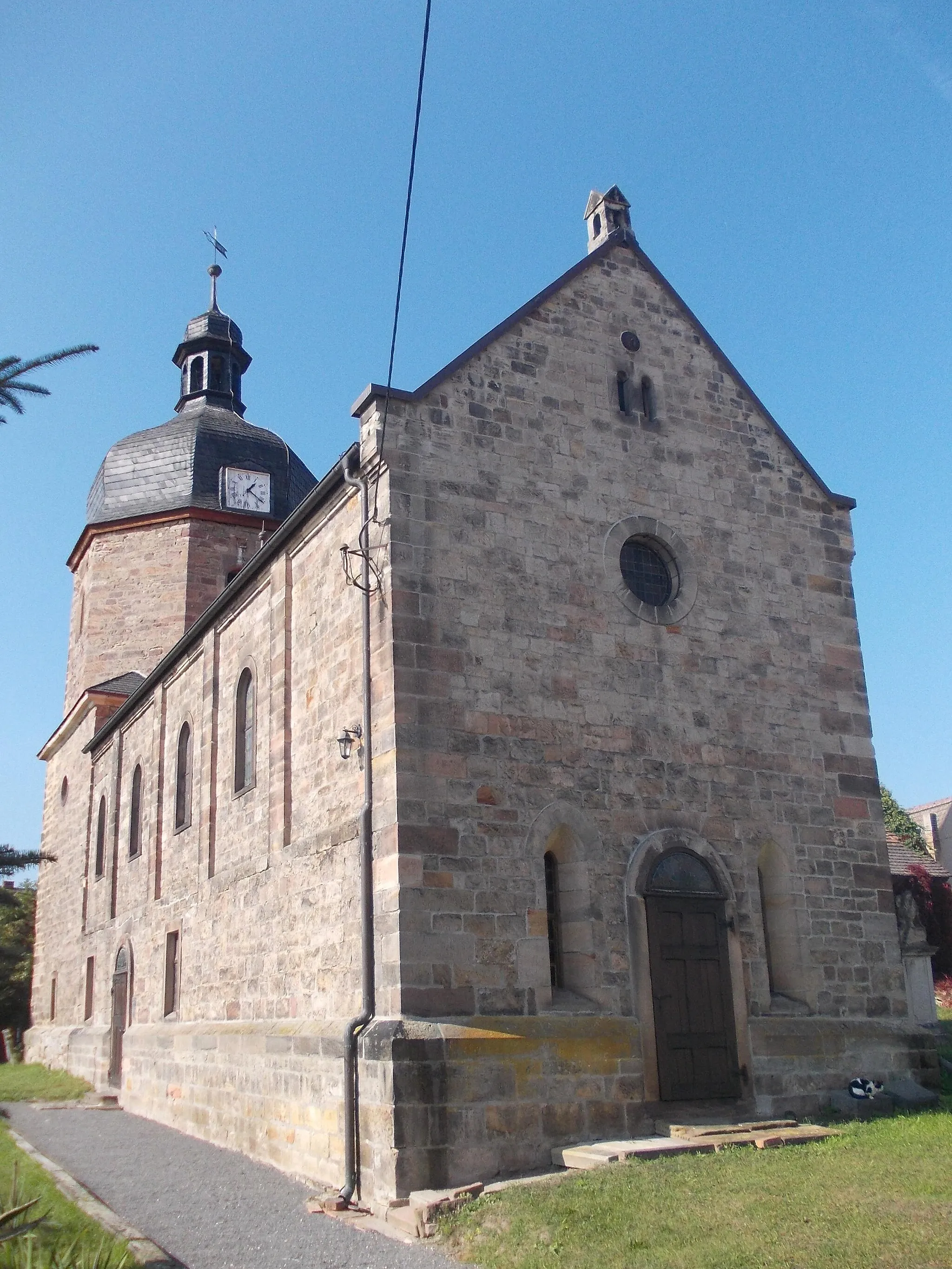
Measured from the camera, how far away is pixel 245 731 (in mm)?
15477

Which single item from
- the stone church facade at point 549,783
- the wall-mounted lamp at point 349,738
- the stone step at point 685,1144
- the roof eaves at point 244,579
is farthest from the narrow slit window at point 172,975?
the stone step at point 685,1144

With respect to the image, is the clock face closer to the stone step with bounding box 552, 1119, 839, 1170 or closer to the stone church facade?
the stone church facade

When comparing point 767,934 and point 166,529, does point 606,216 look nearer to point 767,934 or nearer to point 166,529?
point 767,934

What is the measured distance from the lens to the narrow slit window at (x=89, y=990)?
22625 millimetres

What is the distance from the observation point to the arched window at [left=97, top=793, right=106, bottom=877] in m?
23.3

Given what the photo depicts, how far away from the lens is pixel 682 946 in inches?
466

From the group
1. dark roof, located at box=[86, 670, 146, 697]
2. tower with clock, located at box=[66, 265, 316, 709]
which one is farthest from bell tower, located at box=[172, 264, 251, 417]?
dark roof, located at box=[86, 670, 146, 697]

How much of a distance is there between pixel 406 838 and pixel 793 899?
4.69 meters

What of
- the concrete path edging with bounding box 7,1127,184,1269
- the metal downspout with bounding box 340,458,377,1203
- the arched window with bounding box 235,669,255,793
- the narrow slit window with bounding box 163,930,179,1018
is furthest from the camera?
the narrow slit window with bounding box 163,930,179,1018

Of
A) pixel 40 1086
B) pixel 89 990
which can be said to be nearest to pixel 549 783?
pixel 40 1086

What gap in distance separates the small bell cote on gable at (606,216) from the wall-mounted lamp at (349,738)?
6.75m

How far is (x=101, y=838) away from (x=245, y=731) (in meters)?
9.88

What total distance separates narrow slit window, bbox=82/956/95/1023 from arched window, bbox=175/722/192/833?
6.03 metres

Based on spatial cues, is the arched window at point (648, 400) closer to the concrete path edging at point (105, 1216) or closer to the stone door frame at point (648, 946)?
the stone door frame at point (648, 946)
